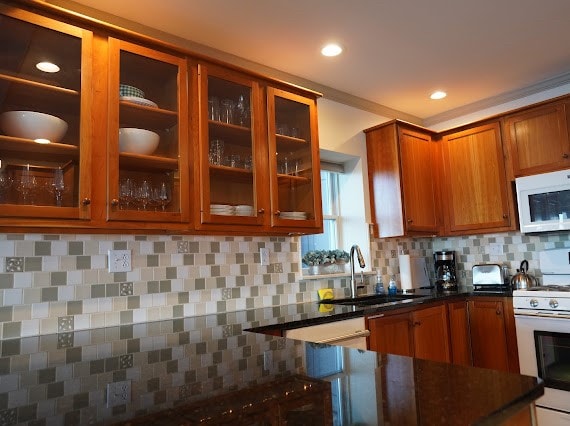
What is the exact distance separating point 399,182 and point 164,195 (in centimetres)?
201

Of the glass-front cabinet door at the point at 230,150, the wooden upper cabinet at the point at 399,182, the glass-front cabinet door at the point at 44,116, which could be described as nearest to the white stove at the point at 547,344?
the wooden upper cabinet at the point at 399,182

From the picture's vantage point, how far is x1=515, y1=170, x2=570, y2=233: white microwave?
9.78 feet

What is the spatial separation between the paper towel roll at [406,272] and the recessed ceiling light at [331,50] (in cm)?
179

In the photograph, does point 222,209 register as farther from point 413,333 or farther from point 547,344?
point 547,344

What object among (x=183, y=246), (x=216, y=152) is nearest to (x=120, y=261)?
(x=183, y=246)

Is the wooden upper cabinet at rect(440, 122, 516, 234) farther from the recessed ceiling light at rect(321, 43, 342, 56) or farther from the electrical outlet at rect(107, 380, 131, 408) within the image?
the electrical outlet at rect(107, 380, 131, 408)

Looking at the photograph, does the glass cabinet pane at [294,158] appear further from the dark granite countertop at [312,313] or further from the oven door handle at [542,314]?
the oven door handle at [542,314]

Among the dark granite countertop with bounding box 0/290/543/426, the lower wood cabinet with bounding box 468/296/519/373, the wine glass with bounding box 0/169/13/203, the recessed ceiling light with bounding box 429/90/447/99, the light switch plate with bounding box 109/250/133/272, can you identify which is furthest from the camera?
the recessed ceiling light with bounding box 429/90/447/99

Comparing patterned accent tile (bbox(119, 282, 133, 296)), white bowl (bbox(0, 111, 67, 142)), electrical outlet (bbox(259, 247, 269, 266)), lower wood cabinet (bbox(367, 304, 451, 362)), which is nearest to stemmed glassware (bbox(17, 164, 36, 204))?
white bowl (bbox(0, 111, 67, 142))

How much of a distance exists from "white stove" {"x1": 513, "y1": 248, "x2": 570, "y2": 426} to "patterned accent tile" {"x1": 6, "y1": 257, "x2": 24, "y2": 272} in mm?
2952

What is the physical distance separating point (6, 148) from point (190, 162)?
77cm

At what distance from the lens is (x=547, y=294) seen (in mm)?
2709

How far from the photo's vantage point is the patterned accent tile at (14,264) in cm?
182

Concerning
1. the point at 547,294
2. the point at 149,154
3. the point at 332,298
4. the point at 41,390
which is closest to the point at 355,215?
the point at 332,298
